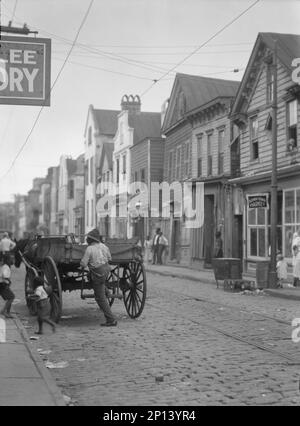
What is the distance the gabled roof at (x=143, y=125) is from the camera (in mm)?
40750

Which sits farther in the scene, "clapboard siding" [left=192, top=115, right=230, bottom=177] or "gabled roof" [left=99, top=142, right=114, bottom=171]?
"gabled roof" [left=99, top=142, right=114, bottom=171]

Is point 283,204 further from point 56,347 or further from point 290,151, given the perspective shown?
point 56,347

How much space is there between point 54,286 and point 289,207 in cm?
1196

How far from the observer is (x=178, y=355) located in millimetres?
8031

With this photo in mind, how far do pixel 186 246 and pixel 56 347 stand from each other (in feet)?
70.9

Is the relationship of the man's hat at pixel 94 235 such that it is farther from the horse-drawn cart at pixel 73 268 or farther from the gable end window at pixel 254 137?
the gable end window at pixel 254 137

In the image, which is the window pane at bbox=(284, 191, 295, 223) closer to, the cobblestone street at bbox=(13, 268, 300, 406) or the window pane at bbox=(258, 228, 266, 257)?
the window pane at bbox=(258, 228, 266, 257)

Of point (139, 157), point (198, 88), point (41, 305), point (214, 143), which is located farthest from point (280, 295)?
point (139, 157)

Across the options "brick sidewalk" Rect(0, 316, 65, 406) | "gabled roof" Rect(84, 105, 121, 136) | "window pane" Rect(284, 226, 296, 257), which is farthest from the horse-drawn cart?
"gabled roof" Rect(84, 105, 121, 136)

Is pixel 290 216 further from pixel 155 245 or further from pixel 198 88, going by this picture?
pixel 198 88

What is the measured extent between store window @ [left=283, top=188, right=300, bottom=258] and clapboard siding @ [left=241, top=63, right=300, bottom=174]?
1.14 m

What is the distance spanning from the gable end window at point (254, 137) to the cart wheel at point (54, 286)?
14099mm

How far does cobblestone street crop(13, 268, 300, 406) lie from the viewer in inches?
238
